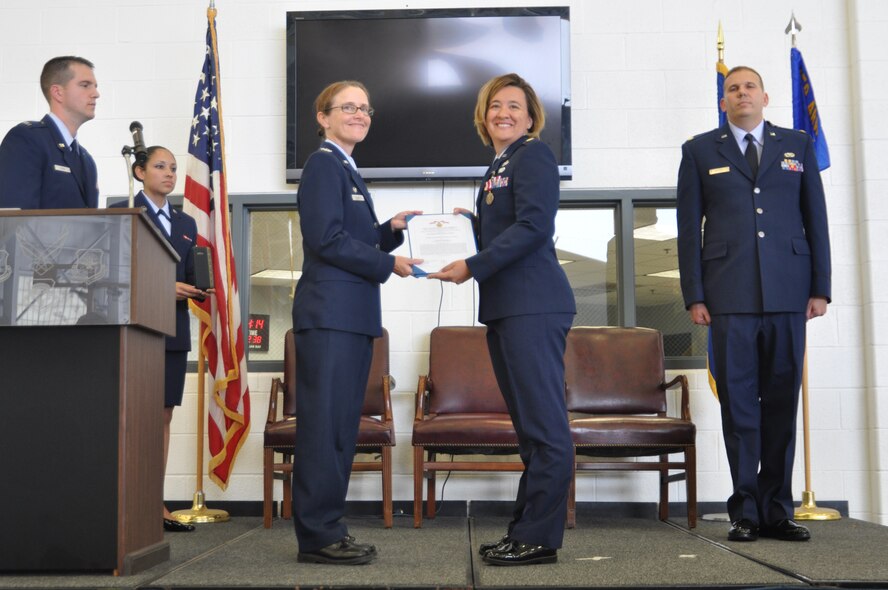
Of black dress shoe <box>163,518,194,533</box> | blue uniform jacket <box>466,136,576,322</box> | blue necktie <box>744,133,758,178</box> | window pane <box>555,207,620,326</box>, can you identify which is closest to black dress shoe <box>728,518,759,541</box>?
blue uniform jacket <box>466,136,576,322</box>

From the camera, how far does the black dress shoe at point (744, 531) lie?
350 cm

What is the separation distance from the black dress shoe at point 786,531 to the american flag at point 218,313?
254 cm

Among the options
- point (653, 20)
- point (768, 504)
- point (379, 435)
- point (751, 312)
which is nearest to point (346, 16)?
point (653, 20)

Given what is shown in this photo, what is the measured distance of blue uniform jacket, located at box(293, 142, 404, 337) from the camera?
9.48 feet

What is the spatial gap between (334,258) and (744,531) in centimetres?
185

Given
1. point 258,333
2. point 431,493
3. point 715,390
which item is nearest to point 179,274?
point 258,333

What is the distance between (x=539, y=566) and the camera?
9.52 feet

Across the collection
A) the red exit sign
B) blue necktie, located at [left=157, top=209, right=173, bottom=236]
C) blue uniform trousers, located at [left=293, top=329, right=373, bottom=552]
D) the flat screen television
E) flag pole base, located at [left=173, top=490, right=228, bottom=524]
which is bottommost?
flag pole base, located at [left=173, top=490, right=228, bottom=524]

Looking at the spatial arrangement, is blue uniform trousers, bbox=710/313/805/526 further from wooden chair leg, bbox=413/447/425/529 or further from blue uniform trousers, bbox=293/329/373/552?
blue uniform trousers, bbox=293/329/373/552

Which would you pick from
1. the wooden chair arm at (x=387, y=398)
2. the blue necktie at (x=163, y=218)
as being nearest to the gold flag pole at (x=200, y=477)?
the blue necktie at (x=163, y=218)

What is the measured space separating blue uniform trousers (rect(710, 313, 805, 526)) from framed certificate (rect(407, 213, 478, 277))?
3.89 ft

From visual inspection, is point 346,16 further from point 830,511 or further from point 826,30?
point 830,511

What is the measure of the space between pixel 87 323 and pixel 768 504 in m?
2.53

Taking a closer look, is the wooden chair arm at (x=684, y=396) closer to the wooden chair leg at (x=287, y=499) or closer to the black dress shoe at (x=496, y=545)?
the black dress shoe at (x=496, y=545)
